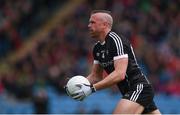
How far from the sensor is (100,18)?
31.2 ft

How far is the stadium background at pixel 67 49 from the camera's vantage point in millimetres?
16141

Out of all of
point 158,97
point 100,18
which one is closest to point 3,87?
point 158,97

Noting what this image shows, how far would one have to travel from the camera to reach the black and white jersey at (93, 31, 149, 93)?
9.41 meters

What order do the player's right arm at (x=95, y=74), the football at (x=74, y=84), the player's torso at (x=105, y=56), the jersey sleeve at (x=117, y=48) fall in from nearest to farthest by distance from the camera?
the football at (x=74, y=84), the jersey sleeve at (x=117, y=48), the player's torso at (x=105, y=56), the player's right arm at (x=95, y=74)

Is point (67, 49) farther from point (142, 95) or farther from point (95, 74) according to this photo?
point (142, 95)

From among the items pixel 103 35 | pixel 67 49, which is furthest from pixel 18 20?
pixel 103 35

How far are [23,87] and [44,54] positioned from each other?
1801 mm

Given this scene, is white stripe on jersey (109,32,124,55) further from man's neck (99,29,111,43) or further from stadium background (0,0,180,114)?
stadium background (0,0,180,114)

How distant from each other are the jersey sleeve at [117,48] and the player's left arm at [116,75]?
0.21 feet

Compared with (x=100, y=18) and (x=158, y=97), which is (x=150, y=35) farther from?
(x=100, y=18)

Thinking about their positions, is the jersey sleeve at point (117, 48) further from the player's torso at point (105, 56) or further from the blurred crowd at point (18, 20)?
the blurred crowd at point (18, 20)

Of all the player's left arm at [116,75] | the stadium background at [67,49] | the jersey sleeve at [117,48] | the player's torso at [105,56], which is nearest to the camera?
the player's left arm at [116,75]

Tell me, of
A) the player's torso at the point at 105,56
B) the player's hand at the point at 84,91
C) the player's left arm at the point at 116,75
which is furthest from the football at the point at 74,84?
the player's torso at the point at 105,56

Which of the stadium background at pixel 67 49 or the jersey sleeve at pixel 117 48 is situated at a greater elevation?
the jersey sleeve at pixel 117 48
